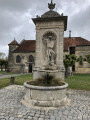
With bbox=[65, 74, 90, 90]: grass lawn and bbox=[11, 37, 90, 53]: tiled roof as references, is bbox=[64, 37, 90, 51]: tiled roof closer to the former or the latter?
bbox=[11, 37, 90, 53]: tiled roof

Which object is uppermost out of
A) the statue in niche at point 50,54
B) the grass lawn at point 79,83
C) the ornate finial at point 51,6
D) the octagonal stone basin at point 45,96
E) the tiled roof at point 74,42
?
the tiled roof at point 74,42

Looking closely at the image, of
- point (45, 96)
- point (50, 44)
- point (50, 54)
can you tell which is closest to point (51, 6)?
point (50, 44)

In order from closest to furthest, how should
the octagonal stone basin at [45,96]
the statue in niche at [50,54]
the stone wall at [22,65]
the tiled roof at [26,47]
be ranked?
the octagonal stone basin at [45,96]
the statue in niche at [50,54]
the stone wall at [22,65]
the tiled roof at [26,47]

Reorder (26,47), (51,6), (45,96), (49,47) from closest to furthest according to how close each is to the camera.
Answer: (45,96), (49,47), (51,6), (26,47)

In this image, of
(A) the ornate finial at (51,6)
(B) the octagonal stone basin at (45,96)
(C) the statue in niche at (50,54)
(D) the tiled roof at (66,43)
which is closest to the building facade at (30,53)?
(D) the tiled roof at (66,43)

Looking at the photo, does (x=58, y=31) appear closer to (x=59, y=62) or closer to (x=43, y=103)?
(x=59, y=62)

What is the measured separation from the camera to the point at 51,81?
6.07 meters

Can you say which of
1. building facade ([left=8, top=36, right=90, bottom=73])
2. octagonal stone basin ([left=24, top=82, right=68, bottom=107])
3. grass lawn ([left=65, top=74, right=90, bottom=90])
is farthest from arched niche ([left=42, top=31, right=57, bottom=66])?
building facade ([left=8, top=36, right=90, bottom=73])

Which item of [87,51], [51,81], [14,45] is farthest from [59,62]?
[14,45]

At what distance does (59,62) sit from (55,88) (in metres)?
3.41

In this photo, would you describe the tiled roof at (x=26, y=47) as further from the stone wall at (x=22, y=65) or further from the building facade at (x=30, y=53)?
the stone wall at (x=22, y=65)

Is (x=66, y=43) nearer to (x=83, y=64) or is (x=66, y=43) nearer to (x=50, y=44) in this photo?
(x=83, y=64)

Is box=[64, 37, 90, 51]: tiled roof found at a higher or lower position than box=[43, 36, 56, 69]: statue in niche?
higher

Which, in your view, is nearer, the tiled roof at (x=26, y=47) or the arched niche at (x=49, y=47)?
the arched niche at (x=49, y=47)
